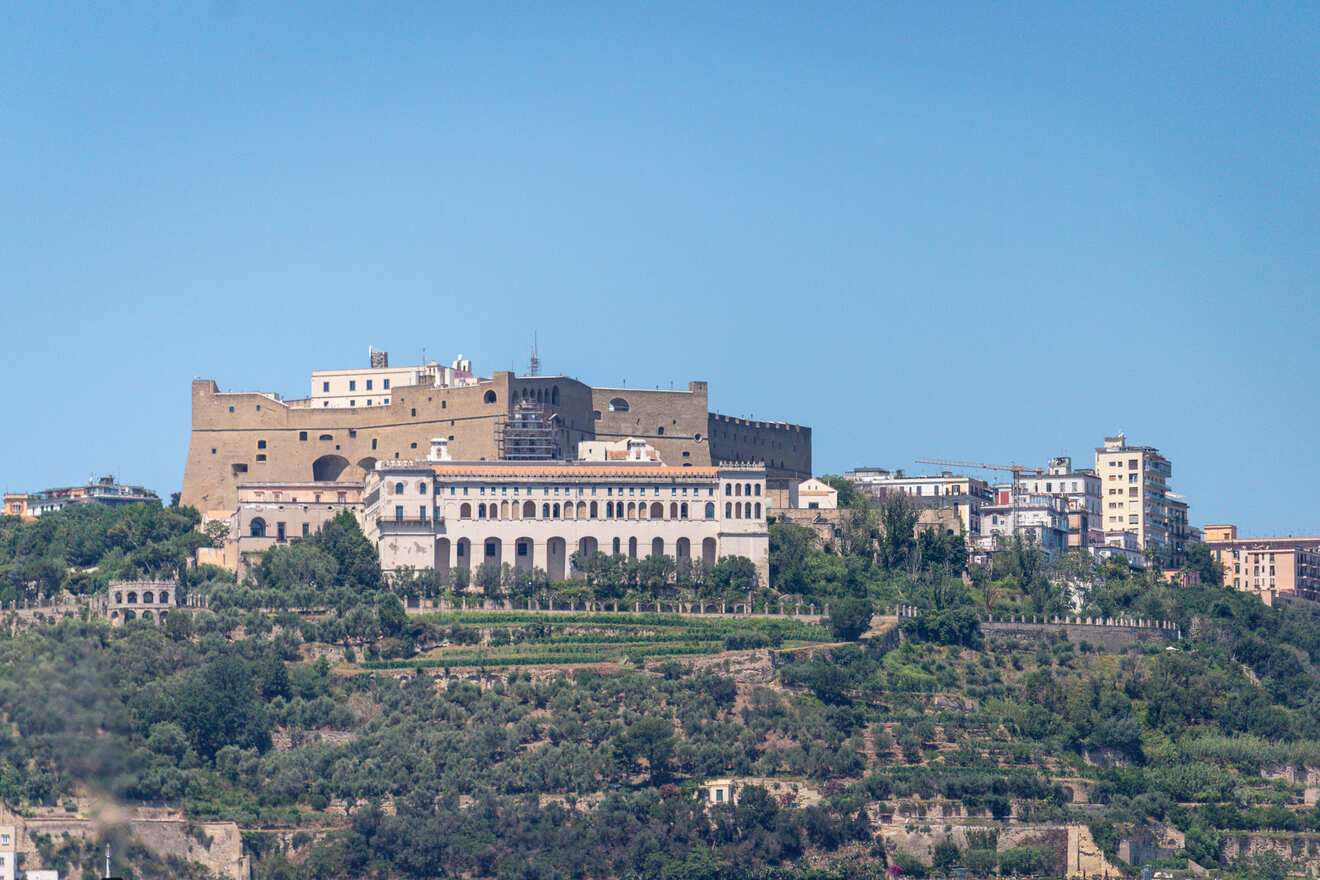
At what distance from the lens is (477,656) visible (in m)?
84.3

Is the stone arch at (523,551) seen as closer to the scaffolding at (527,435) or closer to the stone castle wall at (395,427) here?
the scaffolding at (527,435)

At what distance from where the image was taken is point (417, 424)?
104 m

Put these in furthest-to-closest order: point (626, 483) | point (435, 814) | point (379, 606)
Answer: point (626, 483), point (379, 606), point (435, 814)

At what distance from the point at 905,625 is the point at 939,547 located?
343 inches

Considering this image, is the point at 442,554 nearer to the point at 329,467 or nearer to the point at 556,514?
the point at 556,514

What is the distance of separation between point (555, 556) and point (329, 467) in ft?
52.5

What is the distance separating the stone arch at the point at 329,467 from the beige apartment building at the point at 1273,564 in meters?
44.2

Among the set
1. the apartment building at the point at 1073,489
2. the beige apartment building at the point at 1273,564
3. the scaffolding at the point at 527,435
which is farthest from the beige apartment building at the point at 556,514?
the beige apartment building at the point at 1273,564

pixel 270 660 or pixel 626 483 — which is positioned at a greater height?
pixel 626 483

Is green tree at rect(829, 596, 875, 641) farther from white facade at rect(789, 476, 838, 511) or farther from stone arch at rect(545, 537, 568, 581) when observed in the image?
white facade at rect(789, 476, 838, 511)

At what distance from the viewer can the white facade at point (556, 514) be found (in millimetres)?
92625

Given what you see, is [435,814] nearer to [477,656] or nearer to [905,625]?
[477,656]

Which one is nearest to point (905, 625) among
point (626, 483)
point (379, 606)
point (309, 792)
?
point (626, 483)

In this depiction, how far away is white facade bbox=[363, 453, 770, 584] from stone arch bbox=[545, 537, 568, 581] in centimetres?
4
